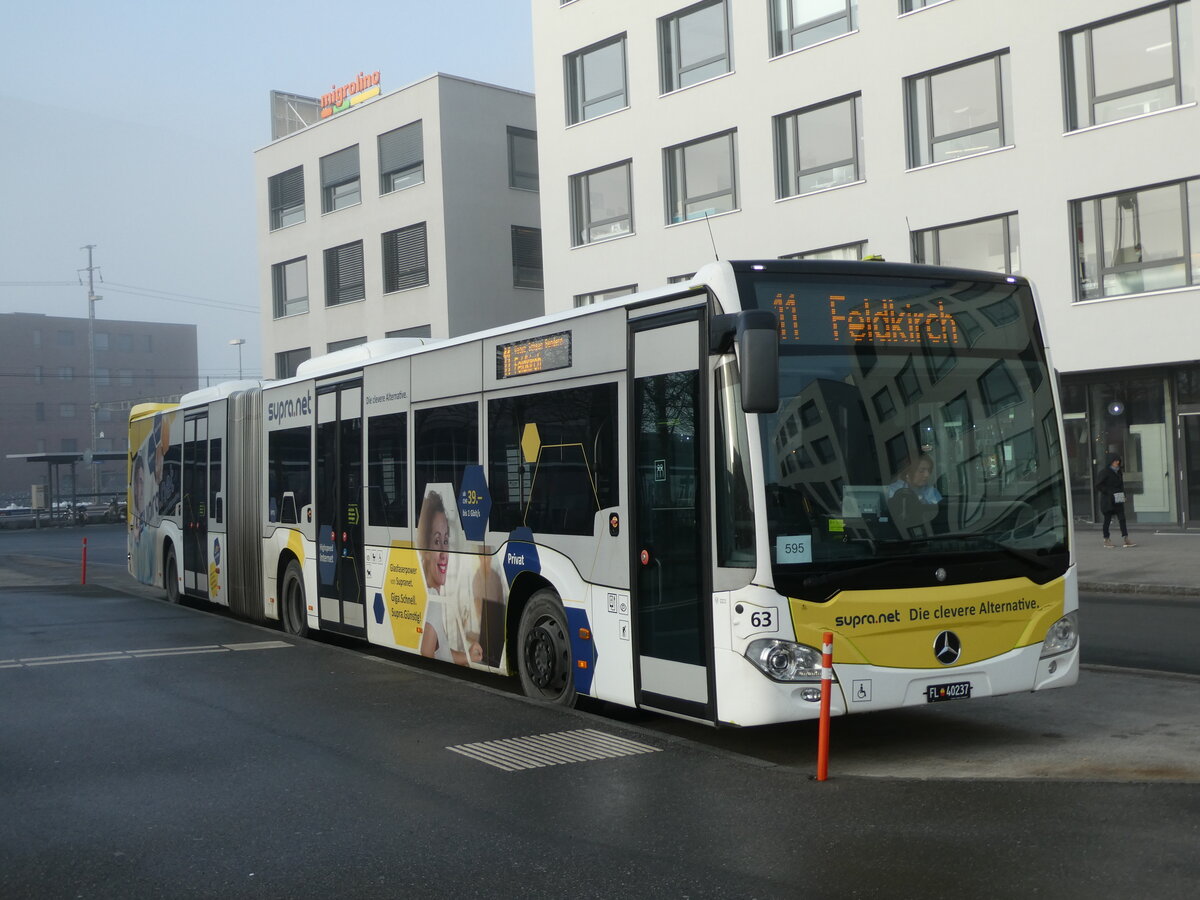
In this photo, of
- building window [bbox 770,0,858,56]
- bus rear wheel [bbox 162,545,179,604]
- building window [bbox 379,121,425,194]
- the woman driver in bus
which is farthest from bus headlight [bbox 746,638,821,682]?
building window [bbox 379,121,425,194]

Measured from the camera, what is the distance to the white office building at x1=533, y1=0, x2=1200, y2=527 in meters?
24.5

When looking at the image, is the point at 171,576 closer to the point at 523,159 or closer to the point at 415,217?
the point at 415,217

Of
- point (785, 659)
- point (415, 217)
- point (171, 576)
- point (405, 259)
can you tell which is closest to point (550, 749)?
point (785, 659)

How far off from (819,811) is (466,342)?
5435mm

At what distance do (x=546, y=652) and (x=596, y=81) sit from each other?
87.9ft

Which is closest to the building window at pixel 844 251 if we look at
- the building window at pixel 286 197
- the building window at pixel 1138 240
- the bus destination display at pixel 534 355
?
the building window at pixel 1138 240

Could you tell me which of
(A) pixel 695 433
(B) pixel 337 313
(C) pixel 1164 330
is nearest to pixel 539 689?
(A) pixel 695 433

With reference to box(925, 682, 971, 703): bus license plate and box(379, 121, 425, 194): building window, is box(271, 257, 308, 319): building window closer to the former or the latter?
box(379, 121, 425, 194): building window

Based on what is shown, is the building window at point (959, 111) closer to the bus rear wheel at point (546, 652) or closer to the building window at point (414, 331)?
the building window at point (414, 331)

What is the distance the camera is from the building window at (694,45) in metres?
30.9

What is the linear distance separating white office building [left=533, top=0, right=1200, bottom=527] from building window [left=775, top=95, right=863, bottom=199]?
4 centimetres

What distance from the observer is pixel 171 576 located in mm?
19406

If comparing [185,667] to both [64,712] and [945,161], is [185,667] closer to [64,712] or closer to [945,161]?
[64,712]

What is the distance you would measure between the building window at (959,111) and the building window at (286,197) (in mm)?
24641
